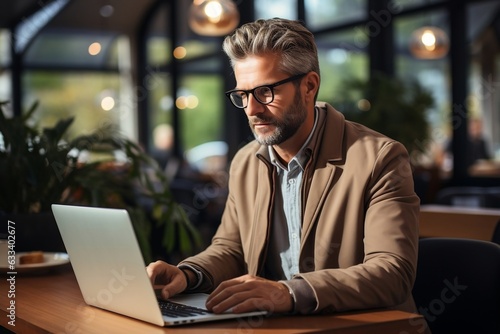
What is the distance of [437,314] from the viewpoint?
2.30m

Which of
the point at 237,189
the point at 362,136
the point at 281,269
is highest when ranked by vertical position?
the point at 362,136

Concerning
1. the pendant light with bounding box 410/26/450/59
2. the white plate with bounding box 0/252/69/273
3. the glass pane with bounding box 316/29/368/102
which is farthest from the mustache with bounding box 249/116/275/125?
the glass pane with bounding box 316/29/368/102

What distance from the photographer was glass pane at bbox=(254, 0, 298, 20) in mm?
9866

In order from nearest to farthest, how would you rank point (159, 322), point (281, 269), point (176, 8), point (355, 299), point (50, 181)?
point (159, 322), point (355, 299), point (281, 269), point (50, 181), point (176, 8)

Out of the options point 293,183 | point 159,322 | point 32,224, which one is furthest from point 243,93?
point 32,224

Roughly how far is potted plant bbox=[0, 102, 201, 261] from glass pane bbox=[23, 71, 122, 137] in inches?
376

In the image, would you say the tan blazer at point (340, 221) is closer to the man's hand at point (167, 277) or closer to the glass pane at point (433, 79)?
the man's hand at point (167, 277)

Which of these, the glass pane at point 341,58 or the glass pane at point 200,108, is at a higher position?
the glass pane at point 341,58

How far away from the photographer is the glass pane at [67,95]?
1295 cm

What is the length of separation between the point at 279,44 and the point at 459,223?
241cm

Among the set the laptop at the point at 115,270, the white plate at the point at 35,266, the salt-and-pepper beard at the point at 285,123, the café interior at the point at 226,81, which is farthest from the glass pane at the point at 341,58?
the laptop at the point at 115,270

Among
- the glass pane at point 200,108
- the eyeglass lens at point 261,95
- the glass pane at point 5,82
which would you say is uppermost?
the eyeglass lens at point 261,95

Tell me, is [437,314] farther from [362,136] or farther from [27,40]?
[27,40]

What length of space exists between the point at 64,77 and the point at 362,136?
11.4 m
